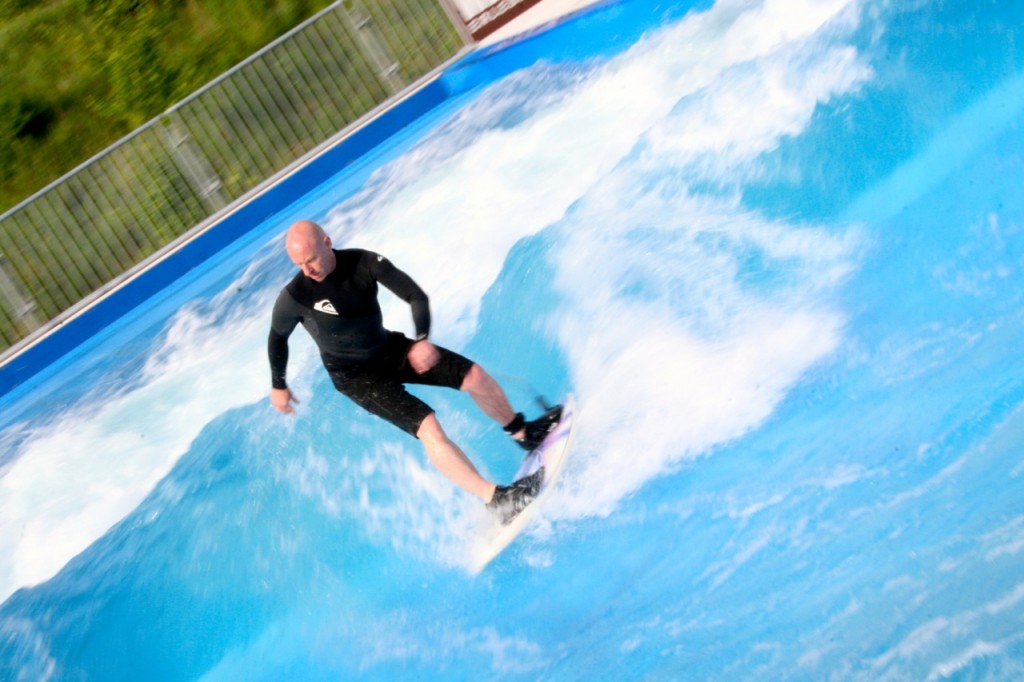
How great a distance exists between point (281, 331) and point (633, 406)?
5.98 feet

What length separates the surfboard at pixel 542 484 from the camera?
4613mm

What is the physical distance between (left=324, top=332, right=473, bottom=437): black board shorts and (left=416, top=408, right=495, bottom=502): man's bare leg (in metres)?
0.05

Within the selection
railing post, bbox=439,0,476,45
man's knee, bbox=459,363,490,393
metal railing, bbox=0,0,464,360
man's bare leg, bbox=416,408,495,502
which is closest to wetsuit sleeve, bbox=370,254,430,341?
man's knee, bbox=459,363,490,393

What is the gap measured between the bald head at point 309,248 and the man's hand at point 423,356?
532 mm

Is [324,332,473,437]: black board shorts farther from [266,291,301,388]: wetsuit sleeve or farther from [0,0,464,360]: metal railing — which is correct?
[0,0,464,360]: metal railing

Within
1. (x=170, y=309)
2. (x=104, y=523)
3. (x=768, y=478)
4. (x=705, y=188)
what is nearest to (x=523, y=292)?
(x=705, y=188)

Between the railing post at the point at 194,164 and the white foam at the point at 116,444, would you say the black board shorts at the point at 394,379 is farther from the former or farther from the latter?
the railing post at the point at 194,164

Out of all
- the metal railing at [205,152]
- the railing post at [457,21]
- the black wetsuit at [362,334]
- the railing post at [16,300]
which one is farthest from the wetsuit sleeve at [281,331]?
the railing post at [457,21]

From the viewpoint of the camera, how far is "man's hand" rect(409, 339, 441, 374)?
4.04m

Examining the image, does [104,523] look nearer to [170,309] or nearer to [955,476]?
[170,309]

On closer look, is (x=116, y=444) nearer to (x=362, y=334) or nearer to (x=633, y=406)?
→ (x=362, y=334)

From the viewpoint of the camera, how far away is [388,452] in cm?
543

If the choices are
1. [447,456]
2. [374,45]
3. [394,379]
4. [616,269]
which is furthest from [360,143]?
[447,456]

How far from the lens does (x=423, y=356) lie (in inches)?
159
